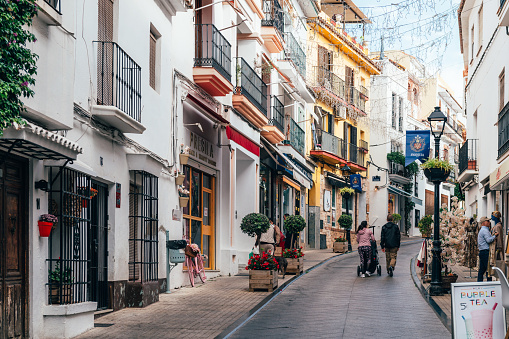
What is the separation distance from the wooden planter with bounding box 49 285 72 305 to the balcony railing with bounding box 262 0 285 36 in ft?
59.1

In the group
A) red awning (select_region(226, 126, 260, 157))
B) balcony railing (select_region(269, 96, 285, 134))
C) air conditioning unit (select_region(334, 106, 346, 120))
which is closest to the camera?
red awning (select_region(226, 126, 260, 157))

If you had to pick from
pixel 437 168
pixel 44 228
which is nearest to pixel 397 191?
pixel 437 168

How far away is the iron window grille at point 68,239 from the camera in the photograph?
10820 mm

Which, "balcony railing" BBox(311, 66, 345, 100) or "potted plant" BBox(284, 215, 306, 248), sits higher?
"balcony railing" BBox(311, 66, 345, 100)

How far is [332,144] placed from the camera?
41.3 metres

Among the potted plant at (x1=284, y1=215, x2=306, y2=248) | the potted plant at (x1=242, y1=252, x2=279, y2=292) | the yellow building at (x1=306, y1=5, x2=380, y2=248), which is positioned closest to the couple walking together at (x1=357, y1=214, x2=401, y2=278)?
the potted plant at (x1=284, y1=215, x2=306, y2=248)

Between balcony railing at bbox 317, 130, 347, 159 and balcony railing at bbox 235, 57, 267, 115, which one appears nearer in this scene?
balcony railing at bbox 235, 57, 267, 115

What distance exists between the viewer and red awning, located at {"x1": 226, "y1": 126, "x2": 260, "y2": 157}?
20.8 meters

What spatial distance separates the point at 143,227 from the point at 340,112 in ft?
95.5

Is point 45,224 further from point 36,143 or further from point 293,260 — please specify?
point 293,260

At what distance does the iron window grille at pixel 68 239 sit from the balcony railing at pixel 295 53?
2095cm

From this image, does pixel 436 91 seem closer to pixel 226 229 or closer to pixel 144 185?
pixel 226 229

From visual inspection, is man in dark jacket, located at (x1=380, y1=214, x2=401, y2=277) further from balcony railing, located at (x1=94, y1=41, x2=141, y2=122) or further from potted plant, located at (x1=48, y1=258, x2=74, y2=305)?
potted plant, located at (x1=48, y1=258, x2=74, y2=305)

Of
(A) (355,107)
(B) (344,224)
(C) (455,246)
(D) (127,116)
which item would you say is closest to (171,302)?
(D) (127,116)
